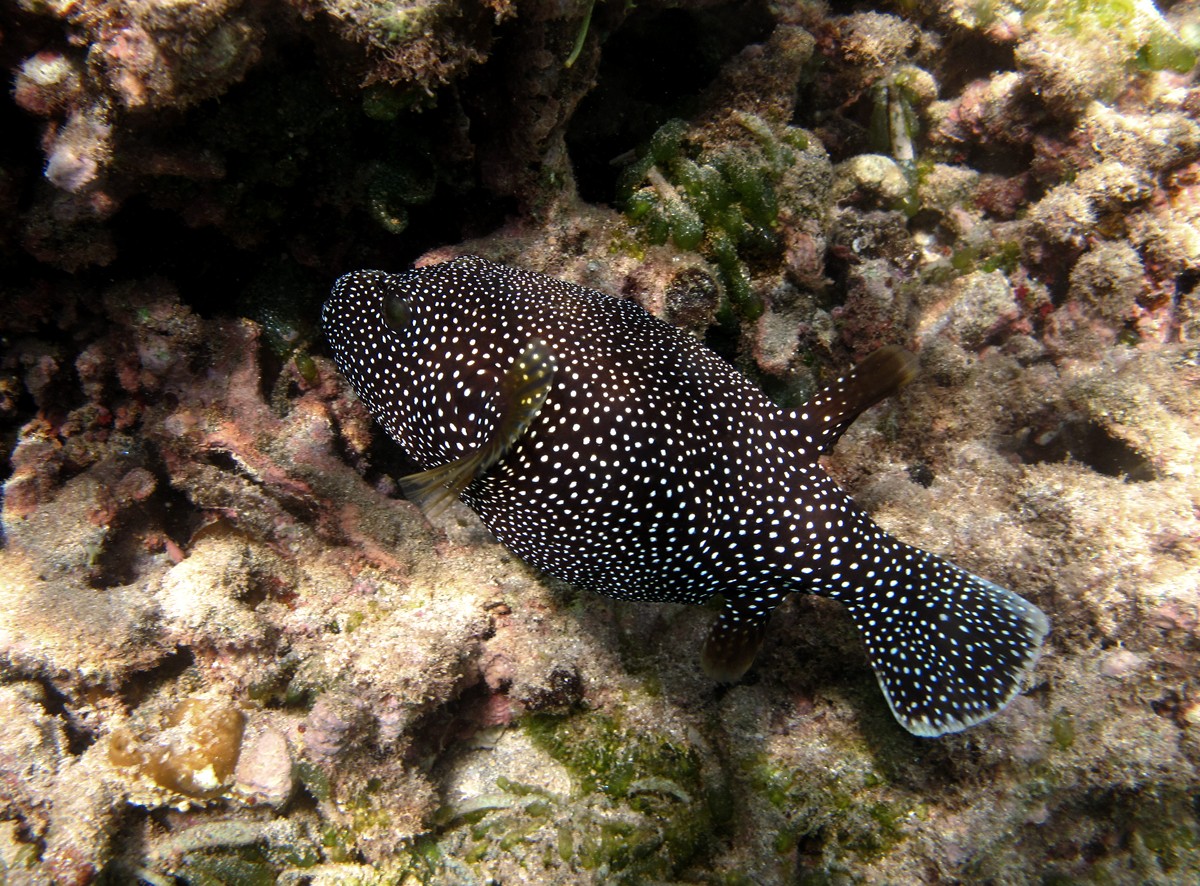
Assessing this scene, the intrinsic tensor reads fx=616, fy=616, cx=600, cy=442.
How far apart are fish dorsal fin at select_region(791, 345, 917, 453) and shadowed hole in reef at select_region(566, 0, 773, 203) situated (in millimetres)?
2770

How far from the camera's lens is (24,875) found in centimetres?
366

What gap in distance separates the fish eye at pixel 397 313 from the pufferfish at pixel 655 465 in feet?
0.04

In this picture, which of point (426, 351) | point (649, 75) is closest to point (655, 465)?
point (426, 351)

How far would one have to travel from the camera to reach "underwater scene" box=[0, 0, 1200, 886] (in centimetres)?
359

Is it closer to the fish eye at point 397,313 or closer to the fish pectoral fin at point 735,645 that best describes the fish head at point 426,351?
the fish eye at point 397,313

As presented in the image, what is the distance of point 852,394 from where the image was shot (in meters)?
3.87

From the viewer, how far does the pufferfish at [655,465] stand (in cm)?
353

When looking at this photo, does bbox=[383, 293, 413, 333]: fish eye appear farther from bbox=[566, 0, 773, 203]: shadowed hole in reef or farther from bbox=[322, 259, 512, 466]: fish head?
bbox=[566, 0, 773, 203]: shadowed hole in reef

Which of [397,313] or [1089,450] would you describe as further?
[1089,450]

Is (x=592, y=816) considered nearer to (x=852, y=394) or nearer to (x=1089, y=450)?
(x=852, y=394)

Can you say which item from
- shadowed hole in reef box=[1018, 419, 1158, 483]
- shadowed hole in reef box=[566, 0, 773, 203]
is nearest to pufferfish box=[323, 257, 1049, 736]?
shadowed hole in reef box=[1018, 419, 1158, 483]

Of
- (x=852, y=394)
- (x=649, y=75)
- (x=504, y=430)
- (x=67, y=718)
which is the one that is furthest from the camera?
(x=649, y=75)

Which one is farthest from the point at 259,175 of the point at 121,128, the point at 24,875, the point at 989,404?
the point at 989,404

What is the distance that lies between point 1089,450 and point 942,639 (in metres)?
2.23
